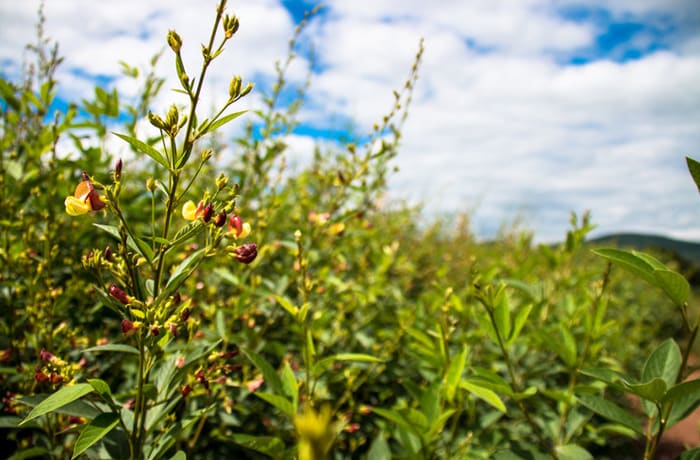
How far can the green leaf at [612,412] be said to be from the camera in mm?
1031

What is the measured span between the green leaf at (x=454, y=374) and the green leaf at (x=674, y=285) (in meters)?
0.51

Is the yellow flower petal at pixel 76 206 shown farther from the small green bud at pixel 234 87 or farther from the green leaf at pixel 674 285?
the green leaf at pixel 674 285

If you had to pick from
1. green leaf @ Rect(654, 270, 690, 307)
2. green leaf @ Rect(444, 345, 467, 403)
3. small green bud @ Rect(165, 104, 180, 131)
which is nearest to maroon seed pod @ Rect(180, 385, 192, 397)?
small green bud @ Rect(165, 104, 180, 131)

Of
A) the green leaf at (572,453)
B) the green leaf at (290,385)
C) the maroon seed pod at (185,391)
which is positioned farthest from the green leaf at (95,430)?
the green leaf at (572,453)

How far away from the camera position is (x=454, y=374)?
1.20 meters

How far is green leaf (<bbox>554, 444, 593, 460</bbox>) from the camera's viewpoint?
1191 millimetres

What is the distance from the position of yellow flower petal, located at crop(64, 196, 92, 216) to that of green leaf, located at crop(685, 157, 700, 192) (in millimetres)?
1255

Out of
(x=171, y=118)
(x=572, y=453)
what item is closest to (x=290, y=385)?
(x=171, y=118)

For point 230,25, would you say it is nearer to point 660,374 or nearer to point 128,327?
point 128,327

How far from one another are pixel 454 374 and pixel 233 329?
51.1 inches

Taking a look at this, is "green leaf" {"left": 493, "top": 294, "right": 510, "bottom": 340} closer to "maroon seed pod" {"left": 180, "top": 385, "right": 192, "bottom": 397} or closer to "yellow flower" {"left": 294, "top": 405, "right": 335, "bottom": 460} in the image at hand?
"maroon seed pod" {"left": 180, "top": 385, "right": 192, "bottom": 397}

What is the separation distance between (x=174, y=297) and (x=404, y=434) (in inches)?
32.2

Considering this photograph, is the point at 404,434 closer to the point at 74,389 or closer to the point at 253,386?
the point at 253,386

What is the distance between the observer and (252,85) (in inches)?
34.5
